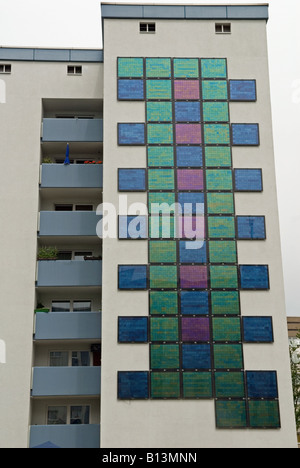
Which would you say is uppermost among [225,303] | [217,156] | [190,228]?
[217,156]

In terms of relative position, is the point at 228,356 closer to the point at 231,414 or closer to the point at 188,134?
the point at 231,414

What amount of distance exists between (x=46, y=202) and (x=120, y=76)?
323 inches

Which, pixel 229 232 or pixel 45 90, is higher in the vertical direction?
pixel 45 90

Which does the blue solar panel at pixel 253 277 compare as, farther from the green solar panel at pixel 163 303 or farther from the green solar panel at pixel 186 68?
the green solar panel at pixel 186 68

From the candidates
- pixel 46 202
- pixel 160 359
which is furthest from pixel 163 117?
pixel 160 359

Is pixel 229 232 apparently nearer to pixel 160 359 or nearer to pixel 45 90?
pixel 160 359

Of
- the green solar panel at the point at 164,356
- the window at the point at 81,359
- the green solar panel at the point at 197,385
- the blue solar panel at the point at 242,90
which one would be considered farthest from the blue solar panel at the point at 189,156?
the window at the point at 81,359

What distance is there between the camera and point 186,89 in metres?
34.9

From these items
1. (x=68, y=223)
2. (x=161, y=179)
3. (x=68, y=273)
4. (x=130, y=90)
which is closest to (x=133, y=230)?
(x=161, y=179)

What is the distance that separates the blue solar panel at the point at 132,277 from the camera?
1260 inches

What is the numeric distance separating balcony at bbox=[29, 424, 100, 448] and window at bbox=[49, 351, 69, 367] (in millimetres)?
3562

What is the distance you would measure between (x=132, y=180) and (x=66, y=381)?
35.1ft

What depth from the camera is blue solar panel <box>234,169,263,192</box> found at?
33531 mm

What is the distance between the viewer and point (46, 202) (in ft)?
121
